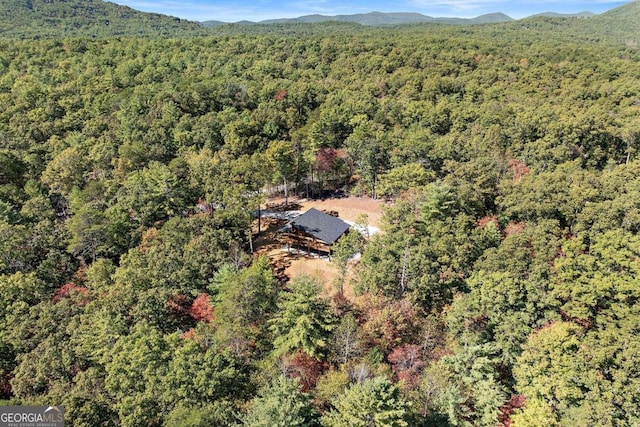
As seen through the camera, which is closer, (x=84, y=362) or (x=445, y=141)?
(x=84, y=362)

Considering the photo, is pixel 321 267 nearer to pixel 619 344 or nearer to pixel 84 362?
pixel 84 362

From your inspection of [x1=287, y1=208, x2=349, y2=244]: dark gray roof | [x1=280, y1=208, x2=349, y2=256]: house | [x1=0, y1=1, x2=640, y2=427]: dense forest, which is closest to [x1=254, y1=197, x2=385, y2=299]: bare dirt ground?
[x1=280, y1=208, x2=349, y2=256]: house

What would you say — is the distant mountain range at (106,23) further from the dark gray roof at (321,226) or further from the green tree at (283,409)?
the green tree at (283,409)

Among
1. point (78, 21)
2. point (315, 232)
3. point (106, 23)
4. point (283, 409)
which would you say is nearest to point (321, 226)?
point (315, 232)

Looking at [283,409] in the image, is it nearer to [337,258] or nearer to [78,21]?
[337,258]

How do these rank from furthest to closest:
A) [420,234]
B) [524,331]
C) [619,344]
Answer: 1. [420,234]
2. [524,331]
3. [619,344]

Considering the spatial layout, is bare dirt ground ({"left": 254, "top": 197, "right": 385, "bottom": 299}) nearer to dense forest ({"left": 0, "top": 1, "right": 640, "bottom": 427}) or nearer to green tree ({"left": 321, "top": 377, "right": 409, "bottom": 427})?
dense forest ({"left": 0, "top": 1, "right": 640, "bottom": 427})

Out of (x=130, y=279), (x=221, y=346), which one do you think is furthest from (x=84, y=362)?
(x=221, y=346)
